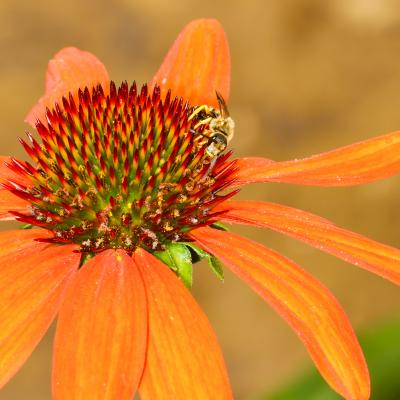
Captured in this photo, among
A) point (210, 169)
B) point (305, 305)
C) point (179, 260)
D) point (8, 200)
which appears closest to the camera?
point (305, 305)

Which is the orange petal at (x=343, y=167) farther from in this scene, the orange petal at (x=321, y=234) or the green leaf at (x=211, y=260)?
the green leaf at (x=211, y=260)

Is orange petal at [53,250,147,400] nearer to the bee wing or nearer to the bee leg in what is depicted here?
the bee leg

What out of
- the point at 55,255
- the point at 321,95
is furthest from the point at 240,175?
the point at 321,95

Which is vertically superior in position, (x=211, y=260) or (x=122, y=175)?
(x=122, y=175)

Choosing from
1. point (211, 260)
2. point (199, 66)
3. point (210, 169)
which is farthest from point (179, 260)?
point (199, 66)

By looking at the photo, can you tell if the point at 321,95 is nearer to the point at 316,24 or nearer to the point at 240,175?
the point at 316,24

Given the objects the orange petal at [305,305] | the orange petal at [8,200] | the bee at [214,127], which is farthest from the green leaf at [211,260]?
the orange petal at [8,200]

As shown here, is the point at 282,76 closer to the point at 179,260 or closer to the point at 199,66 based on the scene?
the point at 199,66

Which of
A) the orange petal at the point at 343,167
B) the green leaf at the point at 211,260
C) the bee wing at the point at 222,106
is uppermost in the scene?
the bee wing at the point at 222,106
